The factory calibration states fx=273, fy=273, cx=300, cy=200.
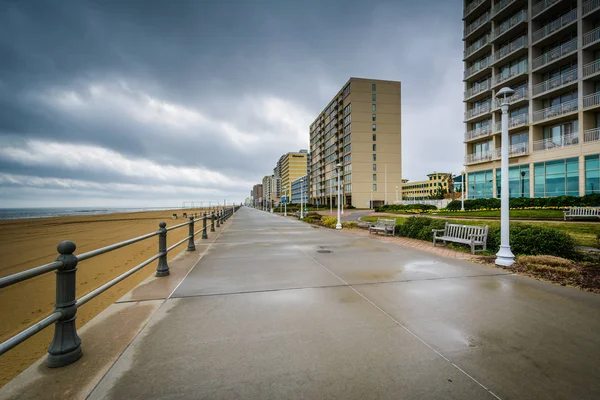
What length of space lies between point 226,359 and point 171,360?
53 centimetres

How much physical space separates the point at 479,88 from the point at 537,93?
7.10 meters

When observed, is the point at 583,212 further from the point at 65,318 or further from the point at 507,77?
the point at 65,318

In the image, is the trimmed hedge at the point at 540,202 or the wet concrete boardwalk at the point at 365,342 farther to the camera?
the trimmed hedge at the point at 540,202

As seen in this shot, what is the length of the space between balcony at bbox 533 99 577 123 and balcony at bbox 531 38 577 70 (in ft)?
13.8

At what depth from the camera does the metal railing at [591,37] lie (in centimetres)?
2253

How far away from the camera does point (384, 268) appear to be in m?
6.36

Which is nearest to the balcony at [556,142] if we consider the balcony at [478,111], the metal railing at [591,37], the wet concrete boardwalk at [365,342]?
the balcony at [478,111]

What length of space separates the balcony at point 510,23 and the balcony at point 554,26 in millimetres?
2039

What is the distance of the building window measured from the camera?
22031mm

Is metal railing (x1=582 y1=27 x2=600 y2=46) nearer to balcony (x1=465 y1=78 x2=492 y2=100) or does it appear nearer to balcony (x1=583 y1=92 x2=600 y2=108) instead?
balcony (x1=583 y1=92 x2=600 y2=108)

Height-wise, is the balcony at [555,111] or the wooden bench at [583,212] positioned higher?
the balcony at [555,111]

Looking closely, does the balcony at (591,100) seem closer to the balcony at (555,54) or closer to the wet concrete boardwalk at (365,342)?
the balcony at (555,54)

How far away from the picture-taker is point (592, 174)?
22.4 m

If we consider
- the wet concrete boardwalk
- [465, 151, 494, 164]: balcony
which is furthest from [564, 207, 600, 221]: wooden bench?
[465, 151, 494, 164]: balcony
